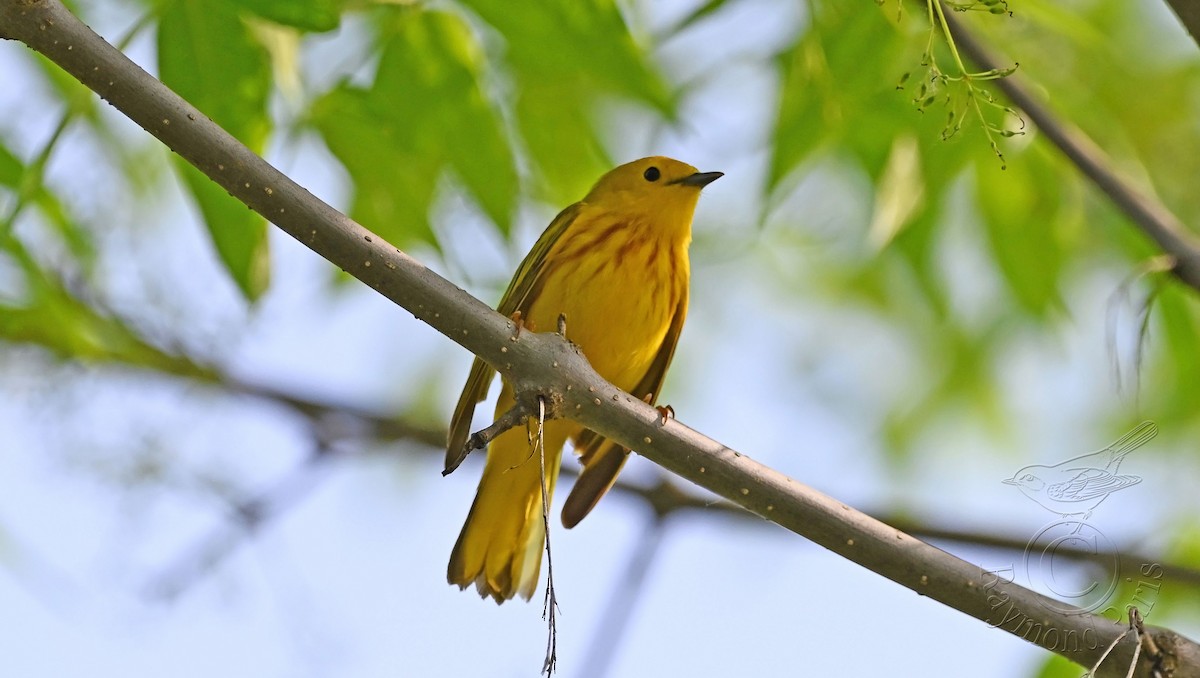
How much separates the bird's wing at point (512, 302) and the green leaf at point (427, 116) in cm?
56

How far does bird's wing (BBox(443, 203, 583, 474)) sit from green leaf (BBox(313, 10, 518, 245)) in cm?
56

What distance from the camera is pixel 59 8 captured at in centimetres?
240

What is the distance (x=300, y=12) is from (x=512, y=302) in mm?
1602

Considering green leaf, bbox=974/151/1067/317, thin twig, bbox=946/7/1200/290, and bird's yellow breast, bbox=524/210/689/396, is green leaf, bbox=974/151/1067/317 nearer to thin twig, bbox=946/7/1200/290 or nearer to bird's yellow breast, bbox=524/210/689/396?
thin twig, bbox=946/7/1200/290

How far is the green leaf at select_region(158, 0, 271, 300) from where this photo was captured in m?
3.03

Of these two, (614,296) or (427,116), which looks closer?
(427,116)

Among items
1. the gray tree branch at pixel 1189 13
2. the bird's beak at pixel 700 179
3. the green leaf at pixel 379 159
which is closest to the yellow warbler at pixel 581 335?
the bird's beak at pixel 700 179

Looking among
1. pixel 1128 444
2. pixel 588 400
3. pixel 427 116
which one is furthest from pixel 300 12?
pixel 1128 444

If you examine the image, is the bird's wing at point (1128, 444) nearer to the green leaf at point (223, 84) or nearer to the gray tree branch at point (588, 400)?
the gray tree branch at point (588, 400)

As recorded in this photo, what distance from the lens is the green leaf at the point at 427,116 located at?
136 inches

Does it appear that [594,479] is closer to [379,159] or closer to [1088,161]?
[379,159]

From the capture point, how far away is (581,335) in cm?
430

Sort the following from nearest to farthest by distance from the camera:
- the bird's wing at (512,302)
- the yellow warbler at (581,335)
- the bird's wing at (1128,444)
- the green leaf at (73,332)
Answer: the bird's wing at (1128,444), the bird's wing at (512,302), the green leaf at (73,332), the yellow warbler at (581,335)

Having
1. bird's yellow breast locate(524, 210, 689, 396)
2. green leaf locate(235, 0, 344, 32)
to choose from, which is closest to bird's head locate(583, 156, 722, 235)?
bird's yellow breast locate(524, 210, 689, 396)
